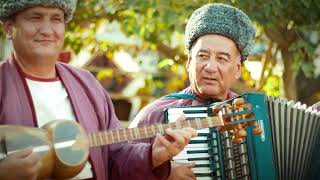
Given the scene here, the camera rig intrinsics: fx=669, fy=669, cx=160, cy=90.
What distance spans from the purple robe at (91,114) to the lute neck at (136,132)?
0.17 meters

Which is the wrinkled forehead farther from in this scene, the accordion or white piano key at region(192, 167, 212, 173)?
white piano key at region(192, 167, 212, 173)

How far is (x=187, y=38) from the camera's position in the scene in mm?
3932

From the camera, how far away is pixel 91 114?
10.5ft

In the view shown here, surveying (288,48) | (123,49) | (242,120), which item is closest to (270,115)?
(242,120)

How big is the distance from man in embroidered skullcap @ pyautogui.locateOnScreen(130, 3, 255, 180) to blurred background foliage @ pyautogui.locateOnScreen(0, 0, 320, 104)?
4.22 feet

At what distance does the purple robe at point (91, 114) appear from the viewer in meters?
2.98

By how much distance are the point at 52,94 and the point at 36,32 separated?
297mm

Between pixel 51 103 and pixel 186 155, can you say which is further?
pixel 186 155

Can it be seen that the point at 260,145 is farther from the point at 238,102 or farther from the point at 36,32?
the point at 36,32

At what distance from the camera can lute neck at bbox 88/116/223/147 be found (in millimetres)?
2936

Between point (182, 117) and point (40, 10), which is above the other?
point (40, 10)

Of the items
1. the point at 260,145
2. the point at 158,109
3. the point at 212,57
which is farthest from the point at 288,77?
the point at 260,145

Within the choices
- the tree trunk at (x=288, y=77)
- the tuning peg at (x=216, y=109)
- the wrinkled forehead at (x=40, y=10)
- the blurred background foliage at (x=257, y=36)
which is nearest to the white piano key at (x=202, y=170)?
the tuning peg at (x=216, y=109)

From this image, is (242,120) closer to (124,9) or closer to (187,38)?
(187,38)
